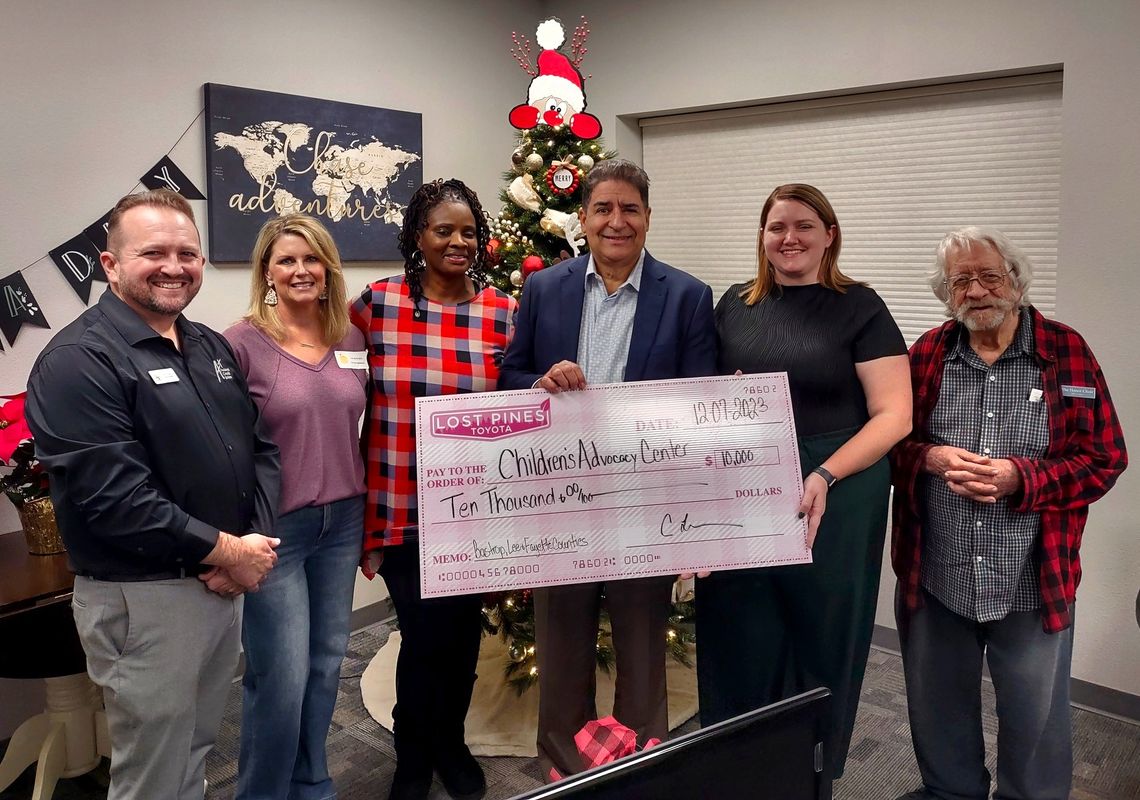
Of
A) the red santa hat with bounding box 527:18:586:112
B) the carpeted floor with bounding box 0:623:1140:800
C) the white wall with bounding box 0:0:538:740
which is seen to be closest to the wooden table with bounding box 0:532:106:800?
the carpeted floor with bounding box 0:623:1140:800

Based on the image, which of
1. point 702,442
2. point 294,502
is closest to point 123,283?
point 294,502

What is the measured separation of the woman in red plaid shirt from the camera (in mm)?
2102

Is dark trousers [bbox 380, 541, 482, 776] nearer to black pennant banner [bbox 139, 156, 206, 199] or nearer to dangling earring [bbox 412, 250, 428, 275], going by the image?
dangling earring [bbox 412, 250, 428, 275]

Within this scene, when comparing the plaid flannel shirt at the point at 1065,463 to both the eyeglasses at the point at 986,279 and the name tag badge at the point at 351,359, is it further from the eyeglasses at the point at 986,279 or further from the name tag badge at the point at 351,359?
the name tag badge at the point at 351,359

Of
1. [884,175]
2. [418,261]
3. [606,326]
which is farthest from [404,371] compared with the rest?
[884,175]

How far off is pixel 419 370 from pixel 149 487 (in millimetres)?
688

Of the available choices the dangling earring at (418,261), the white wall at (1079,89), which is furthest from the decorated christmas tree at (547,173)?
the dangling earring at (418,261)

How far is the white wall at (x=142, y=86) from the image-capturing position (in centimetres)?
257

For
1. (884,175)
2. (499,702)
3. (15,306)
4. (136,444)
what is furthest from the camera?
(884,175)

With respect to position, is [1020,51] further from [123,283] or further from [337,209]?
→ [123,283]

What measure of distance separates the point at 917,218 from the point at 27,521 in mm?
3329

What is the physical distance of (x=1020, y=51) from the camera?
9.66 feet

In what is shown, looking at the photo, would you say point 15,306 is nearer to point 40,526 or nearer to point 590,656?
point 40,526

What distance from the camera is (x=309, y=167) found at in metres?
3.33
